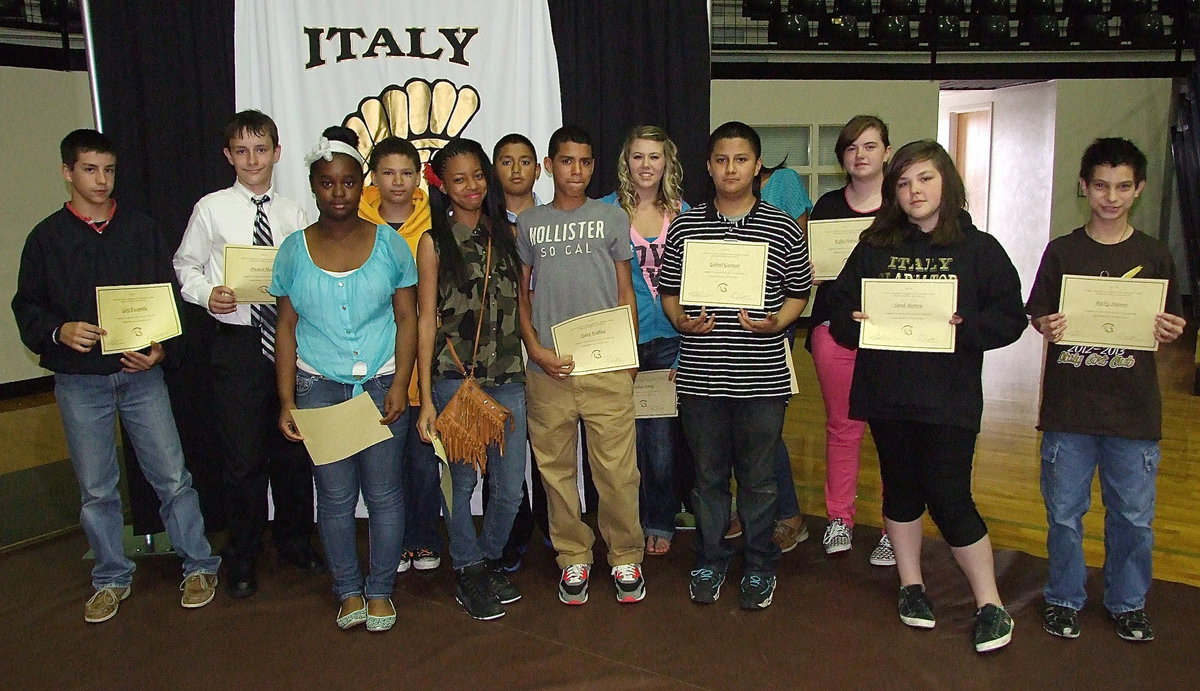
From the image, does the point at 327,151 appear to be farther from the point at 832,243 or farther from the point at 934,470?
the point at 934,470

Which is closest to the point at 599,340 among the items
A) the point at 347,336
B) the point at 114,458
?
the point at 347,336

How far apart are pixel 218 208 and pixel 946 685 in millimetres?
2853

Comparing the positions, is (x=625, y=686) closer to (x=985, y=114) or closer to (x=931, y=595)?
(x=931, y=595)

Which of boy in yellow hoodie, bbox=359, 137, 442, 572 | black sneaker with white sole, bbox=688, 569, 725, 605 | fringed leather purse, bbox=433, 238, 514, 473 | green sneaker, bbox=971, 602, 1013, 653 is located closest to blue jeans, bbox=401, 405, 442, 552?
boy in yellow hoodie, bbox=359, 137, 442, 572

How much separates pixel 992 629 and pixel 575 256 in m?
1.74

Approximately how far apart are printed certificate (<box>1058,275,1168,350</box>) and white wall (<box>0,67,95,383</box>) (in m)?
6.94

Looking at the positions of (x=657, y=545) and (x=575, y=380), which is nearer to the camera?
(x=575, y=380)

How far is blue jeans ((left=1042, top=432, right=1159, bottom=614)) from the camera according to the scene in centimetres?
255

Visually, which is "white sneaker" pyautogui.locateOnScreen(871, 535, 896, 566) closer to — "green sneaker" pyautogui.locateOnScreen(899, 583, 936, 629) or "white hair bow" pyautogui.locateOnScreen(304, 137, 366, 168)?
"green sneaker" pyautogui.locateOnScreen(899, 583, 936, 629)

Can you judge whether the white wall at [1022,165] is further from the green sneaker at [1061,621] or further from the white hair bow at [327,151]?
the white hair bow at [327,151]

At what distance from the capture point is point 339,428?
2639 millimetres

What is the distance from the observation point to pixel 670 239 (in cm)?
292

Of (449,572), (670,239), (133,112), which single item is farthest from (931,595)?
(133,112)

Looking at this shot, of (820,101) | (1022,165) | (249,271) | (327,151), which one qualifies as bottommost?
(249,271)
